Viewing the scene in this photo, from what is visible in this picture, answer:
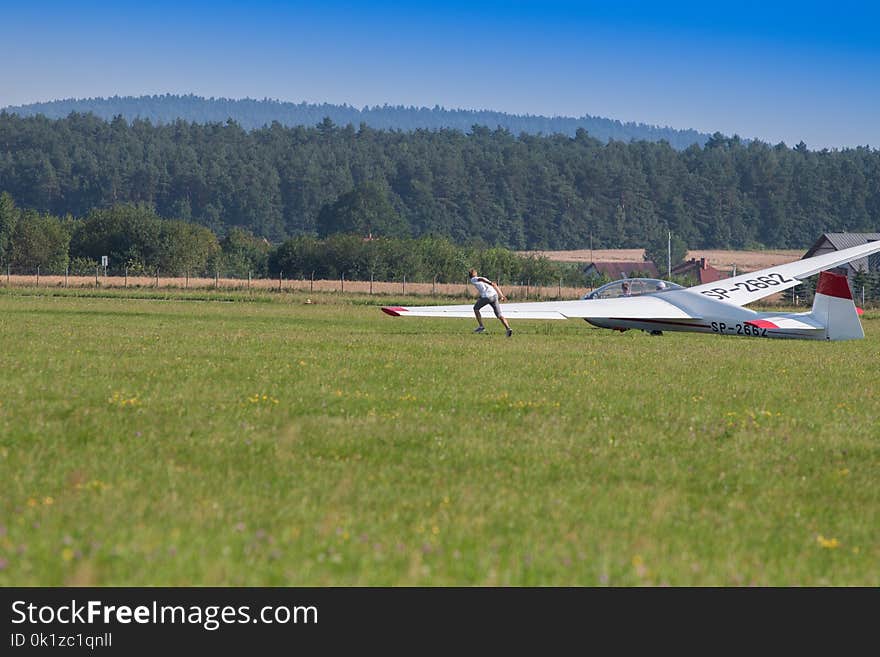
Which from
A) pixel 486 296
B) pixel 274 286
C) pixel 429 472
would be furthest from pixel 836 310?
pixel 274 286

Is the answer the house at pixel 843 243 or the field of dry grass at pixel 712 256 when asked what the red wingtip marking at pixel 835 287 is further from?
the field of dry grass at pixel 712 256

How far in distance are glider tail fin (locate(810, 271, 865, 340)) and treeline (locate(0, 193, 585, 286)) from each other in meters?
77.5

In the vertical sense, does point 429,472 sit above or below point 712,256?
below

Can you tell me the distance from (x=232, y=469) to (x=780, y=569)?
467cm

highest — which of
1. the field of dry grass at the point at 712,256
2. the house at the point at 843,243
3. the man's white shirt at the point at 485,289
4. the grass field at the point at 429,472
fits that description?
the field of dry grass at the point at 712,256

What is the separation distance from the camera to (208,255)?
11581 cm

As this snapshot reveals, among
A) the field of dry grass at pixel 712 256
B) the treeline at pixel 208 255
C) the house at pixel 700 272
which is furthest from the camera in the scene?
the field of dry grass at pixel 712 256

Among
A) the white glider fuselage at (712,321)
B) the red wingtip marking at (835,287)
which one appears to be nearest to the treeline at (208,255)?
the white glider fuselage at (712,321)

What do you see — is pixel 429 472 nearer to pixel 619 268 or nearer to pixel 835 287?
pixel 835 287

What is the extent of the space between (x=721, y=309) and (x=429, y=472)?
20727mm

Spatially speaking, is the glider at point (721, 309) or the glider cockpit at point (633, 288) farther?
the glider cockpit at point (633, 288)

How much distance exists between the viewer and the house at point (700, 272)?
5295 inches

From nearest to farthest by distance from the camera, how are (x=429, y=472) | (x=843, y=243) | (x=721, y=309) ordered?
(x=429, y=472), (x=721, y=309), (x=843, y=243)

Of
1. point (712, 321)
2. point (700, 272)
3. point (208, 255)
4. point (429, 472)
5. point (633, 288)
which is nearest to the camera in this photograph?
point (429, 472)
